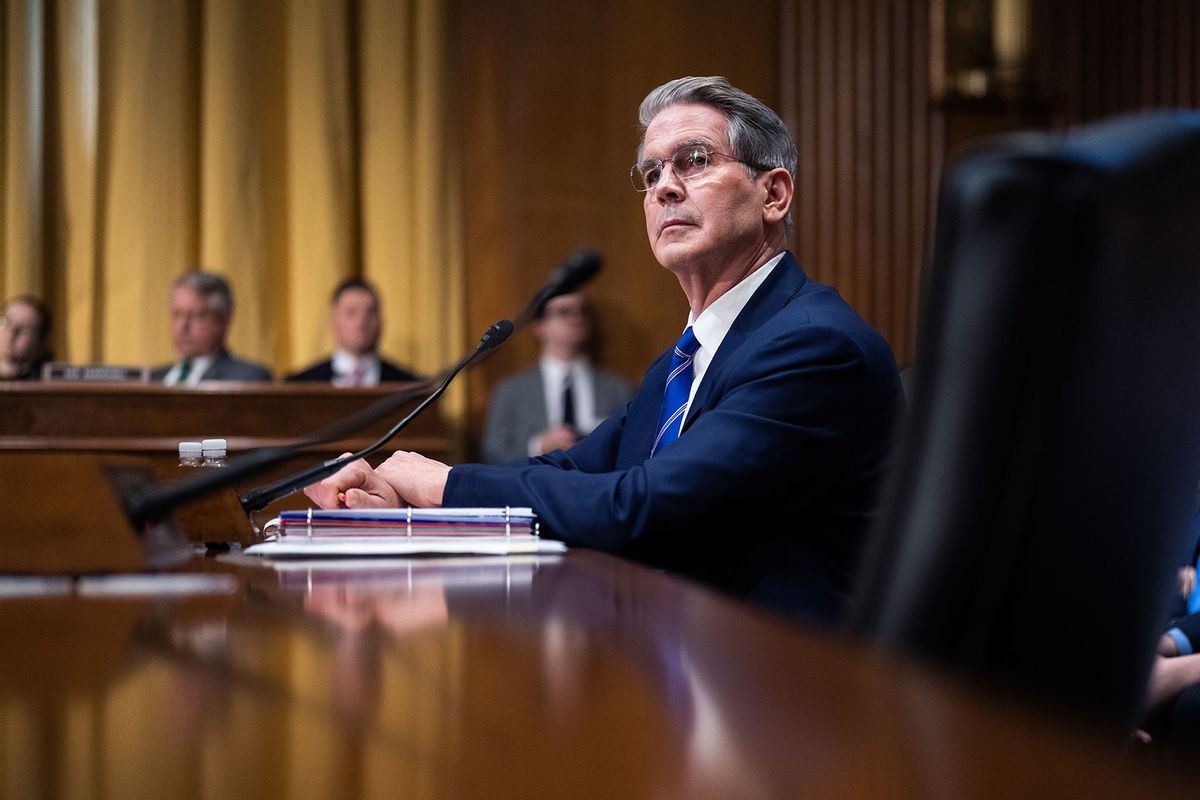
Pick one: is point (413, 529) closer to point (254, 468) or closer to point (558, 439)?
point (254, 468)

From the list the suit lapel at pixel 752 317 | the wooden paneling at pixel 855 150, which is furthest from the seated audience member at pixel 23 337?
the suit lapel at pixel 752 317

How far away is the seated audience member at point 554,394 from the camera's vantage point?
505 centimetres

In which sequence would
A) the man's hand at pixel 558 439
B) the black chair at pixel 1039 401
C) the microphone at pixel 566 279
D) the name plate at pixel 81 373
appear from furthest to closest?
the man's hand at pixel 558 439 → the name plate at pixel 81 373 → the microphone at pixel 566 279 → the black chair at pixel 1039 401

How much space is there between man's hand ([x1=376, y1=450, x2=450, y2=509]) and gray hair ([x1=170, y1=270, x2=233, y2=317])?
3.44 m

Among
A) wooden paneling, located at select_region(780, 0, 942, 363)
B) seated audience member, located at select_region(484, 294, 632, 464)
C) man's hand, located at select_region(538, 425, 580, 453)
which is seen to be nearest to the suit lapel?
man's hand, located at select_region(538, 425, 580, 453)

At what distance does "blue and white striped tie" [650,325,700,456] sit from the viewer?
1846 mm

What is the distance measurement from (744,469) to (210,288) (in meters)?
3.85

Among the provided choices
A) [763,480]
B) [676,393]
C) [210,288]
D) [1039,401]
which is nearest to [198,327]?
[210,288]

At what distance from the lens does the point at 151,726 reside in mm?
500

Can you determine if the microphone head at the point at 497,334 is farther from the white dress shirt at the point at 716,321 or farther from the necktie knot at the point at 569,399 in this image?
the necktie knot at the point at 569,399

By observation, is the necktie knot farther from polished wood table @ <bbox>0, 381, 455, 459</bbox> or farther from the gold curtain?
polished wood table @ <bbox>0, 381, 455, 459</bbox>

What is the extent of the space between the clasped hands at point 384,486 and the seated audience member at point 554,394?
3256 mm

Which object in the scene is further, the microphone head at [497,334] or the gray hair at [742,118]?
the gray hair at [742,118]

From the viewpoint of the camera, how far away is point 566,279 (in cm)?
179
